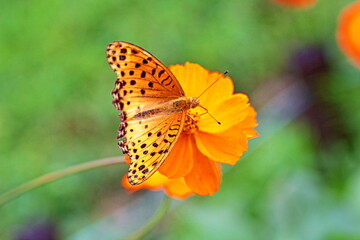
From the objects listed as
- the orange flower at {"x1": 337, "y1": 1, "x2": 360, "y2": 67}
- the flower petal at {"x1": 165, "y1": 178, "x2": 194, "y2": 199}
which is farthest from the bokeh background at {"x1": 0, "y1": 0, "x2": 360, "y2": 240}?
the flower petal at {"x1": 165, "y1": 178, "x2": 194, "y2": 199}

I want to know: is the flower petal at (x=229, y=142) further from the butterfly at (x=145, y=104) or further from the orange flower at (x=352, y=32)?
the orange flower at (x=352, y=32)

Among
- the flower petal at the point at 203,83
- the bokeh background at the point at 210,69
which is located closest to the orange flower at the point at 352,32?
the bokeh background at the point at 210,69

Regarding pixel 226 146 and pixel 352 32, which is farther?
pixel 352 32

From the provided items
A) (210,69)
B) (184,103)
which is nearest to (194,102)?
(184,103)

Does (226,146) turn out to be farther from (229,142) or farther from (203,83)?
(203,83)

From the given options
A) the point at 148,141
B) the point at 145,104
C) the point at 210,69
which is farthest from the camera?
the point at 210,69

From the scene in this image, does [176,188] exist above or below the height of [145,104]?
below

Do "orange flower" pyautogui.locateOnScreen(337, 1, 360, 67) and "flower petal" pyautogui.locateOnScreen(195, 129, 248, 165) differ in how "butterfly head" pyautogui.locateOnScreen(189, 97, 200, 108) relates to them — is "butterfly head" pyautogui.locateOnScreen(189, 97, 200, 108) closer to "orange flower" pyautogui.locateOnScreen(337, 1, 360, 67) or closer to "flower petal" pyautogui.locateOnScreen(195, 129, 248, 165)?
"flower petal" pyautogui.locateOnScreen(195, 129, 248, 165)
